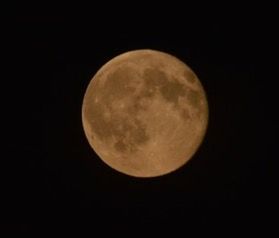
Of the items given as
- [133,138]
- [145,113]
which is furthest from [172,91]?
[133,138]

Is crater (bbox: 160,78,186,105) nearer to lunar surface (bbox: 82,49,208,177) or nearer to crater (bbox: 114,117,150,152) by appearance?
lunar surface (bbox: 82,49,208,177)

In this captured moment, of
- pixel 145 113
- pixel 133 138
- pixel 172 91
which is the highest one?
pixel 172 91

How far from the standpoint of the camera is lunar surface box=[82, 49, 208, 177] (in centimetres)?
769

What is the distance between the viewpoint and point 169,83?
25.6 feet

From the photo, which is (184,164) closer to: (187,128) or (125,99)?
(187,128)

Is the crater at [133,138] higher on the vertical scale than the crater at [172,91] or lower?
lower

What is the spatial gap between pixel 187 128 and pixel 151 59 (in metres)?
0.90

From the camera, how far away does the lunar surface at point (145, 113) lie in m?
7.69

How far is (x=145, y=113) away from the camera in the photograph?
7645 mm

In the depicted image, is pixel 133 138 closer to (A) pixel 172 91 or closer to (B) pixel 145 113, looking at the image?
(B) pixel 145 113

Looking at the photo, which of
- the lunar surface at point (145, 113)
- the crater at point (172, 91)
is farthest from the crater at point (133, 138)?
the crater at point (172, 91)

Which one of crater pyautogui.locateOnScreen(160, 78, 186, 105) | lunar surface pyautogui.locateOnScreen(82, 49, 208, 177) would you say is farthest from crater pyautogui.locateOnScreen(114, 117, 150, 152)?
crater pyautogui.locateOnScreen(160, 78, 186, 105)

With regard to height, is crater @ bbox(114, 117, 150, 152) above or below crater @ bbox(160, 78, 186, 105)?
below

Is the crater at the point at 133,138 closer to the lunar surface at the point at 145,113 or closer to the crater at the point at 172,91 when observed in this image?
the lunar surface at the point at 145,113
